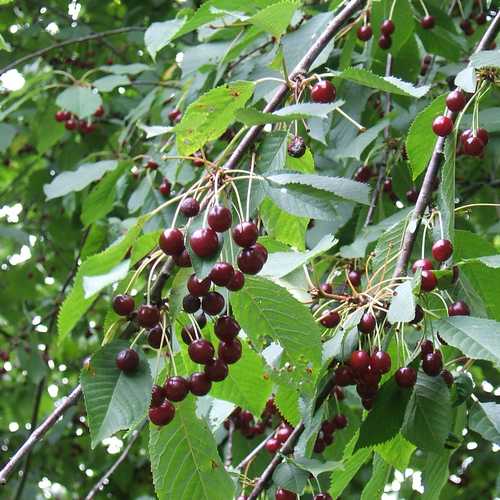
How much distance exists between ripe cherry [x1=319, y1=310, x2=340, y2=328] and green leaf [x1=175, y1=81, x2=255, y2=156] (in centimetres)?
44

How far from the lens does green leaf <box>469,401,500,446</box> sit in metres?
1.74

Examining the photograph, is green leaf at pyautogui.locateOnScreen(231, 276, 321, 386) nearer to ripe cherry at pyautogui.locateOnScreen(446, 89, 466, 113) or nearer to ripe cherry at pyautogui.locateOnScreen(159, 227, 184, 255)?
ripe cherry at pyautogui.locateOnScreen(159, 227, 184, 255)

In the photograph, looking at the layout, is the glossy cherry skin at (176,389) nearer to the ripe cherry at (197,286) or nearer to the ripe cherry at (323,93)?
the ripe cherry at (197,286)

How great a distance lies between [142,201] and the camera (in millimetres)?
3217

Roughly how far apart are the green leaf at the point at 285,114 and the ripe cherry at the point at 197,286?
1.04ft

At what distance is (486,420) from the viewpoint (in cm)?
178

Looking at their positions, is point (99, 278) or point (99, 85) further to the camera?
point (99, 85)

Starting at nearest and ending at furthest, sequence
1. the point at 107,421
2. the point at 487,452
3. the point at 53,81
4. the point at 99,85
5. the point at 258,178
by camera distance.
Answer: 1. the point at 107,421
2. the point at 258,178
3. the point at 487,452
4. the point at 99,85
5. the point at 53,81

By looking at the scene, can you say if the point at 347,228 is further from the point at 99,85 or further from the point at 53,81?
the point at 53,81

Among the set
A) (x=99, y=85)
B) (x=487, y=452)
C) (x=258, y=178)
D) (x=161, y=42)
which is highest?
(x=258, y=178)

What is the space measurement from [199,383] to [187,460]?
208 mm

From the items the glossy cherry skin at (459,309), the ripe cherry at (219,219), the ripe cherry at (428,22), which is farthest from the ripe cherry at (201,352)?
the ripe cherry at (428,22)

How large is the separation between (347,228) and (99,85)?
1196 mm

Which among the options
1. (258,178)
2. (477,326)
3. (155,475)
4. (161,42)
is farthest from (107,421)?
(161,42)
